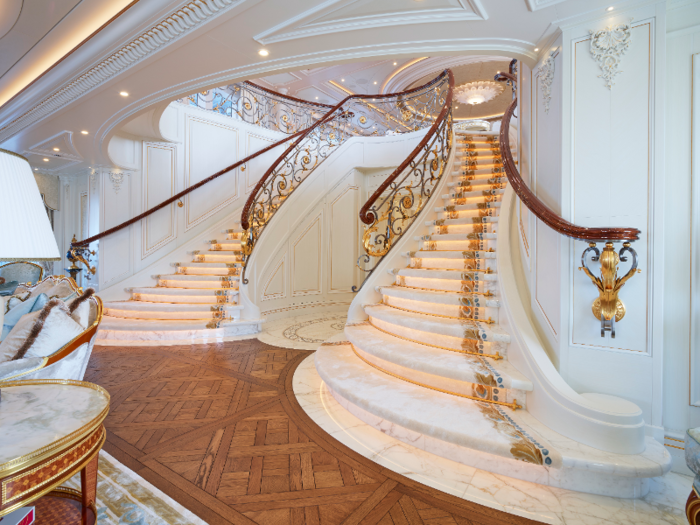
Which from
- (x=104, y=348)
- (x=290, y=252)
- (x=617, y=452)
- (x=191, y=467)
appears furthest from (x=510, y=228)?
(x=104, y=348)

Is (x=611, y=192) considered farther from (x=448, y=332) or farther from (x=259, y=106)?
(x=259, y=106)

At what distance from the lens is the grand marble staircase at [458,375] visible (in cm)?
167

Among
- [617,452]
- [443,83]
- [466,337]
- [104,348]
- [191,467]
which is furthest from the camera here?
[443,83]

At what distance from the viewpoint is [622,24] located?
6.41 feet

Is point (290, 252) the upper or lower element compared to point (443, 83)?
lower

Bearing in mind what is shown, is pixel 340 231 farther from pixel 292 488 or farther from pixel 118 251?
pixel 292 488

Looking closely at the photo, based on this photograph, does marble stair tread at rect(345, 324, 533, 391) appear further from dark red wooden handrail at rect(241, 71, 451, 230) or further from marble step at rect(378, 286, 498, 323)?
dark red wooden handrail at rect(241, 71, 451, 230)

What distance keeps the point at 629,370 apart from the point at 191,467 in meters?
2.51

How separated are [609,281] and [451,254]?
5.71 feet

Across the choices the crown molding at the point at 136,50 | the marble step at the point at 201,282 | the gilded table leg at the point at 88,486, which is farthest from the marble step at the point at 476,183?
the gilded table leg at the point at 88,486

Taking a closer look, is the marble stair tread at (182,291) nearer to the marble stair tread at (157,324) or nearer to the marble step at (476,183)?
the marble stair tread at (157,324)

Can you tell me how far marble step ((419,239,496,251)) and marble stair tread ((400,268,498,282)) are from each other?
42cm

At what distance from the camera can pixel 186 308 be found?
191 inches

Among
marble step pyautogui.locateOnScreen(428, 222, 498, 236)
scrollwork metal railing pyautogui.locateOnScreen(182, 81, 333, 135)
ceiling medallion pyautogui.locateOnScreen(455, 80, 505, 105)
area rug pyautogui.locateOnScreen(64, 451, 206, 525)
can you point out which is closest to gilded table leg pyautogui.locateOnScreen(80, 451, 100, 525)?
area rug pyautogui.locateOnScreen(64, 451, 206, 525)
